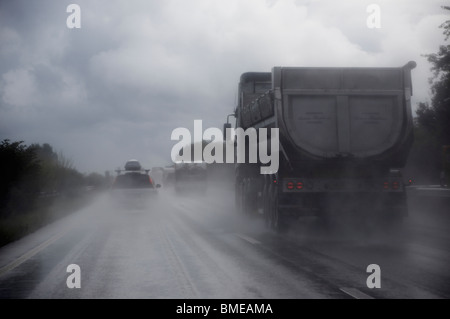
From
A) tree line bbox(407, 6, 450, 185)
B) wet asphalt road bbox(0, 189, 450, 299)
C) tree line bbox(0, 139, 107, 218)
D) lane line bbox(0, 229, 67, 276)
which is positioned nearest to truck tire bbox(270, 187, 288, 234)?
wet asphalt road bbox(0, 189, 450, 299)

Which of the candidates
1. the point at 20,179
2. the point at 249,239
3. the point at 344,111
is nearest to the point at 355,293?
the point at 249,239

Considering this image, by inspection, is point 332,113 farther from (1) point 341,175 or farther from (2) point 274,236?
(2) point 274,236

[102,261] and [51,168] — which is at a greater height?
[51,168]

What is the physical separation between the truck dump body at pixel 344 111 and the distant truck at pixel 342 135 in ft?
0.08

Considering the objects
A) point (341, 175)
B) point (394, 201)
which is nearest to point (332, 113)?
point (341, 175)

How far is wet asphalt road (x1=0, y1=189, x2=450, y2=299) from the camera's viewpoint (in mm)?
9227

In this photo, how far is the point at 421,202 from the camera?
2331 cm

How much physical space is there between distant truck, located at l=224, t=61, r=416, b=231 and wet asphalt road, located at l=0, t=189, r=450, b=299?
887mm

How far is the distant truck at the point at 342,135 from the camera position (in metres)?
16.4

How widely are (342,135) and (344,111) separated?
0.57m

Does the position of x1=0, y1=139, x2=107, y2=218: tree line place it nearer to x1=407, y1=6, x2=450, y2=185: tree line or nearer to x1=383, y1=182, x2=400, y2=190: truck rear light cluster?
x1=383, y1=182, x2=400, y2=190: truck rear light cluster
